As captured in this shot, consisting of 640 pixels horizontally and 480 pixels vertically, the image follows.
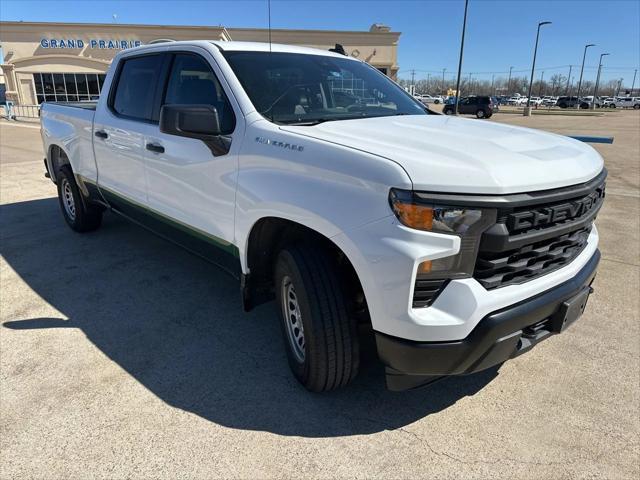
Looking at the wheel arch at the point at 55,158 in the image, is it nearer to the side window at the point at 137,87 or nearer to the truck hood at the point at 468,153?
the side window at the point at 137,87

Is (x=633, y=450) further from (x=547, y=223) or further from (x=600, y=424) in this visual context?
(x=547, y=223)

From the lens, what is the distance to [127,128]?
4.08m

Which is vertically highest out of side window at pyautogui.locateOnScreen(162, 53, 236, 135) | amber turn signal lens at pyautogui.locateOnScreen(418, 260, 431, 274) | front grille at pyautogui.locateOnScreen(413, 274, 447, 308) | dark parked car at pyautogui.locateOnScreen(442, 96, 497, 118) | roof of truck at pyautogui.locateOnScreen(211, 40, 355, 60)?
roof of truck at pyautogui.locateOnScreen(211, 40, 355, 60)

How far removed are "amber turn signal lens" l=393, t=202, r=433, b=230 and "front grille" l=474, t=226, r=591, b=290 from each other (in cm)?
31

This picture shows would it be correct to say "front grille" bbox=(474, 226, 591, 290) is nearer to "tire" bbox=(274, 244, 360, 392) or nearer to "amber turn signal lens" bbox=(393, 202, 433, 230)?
"amber turn signal lens" bbox=(393, 202, 433, 230)

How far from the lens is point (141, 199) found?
4.10 meters

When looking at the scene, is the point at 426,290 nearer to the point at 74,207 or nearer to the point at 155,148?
the point at 155,148

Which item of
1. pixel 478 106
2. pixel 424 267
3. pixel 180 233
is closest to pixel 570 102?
pixel 478 106

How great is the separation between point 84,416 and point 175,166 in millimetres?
1696

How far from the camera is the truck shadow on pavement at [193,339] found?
107 inches

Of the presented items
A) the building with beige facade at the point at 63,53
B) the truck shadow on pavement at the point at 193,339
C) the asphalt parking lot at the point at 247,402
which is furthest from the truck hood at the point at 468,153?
the building with beige facade at the point at 63,53

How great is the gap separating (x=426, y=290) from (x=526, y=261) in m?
0.54

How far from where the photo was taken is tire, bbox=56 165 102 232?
5.60 metres

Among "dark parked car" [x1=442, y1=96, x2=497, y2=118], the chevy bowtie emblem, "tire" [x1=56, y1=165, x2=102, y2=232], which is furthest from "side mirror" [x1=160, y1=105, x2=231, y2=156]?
"dark parked car" [x1=442, y1=96, x2=497, y2=118]
